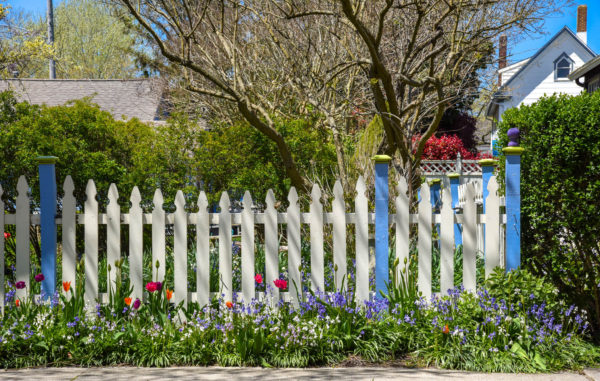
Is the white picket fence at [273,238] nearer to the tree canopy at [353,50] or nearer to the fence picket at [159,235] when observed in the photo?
the fence picket at [159,235]

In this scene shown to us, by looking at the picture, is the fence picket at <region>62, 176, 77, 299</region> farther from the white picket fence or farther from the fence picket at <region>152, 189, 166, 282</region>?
the fence picket at <region>152, 189, 166, 282</region>

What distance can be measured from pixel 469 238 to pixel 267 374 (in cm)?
195

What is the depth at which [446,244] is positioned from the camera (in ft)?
14.6

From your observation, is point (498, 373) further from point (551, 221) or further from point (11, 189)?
point (11, 189)

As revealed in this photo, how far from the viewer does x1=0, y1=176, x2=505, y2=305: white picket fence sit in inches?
174

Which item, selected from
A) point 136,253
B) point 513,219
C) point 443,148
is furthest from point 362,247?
point 443,148

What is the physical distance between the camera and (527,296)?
4.09 m

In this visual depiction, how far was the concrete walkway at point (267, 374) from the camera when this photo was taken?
3635 mm

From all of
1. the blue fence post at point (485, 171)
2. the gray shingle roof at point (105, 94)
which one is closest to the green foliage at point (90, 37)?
the gray shingle roof at point (105, 94)

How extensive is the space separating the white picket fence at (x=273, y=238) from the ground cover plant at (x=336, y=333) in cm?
19

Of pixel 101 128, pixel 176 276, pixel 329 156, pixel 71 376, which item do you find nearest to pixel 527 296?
pixel 176 276

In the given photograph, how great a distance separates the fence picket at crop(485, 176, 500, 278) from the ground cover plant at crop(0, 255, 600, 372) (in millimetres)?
161

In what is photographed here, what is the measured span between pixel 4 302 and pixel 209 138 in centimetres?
329

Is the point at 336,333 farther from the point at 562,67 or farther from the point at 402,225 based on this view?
the point at 562,67
